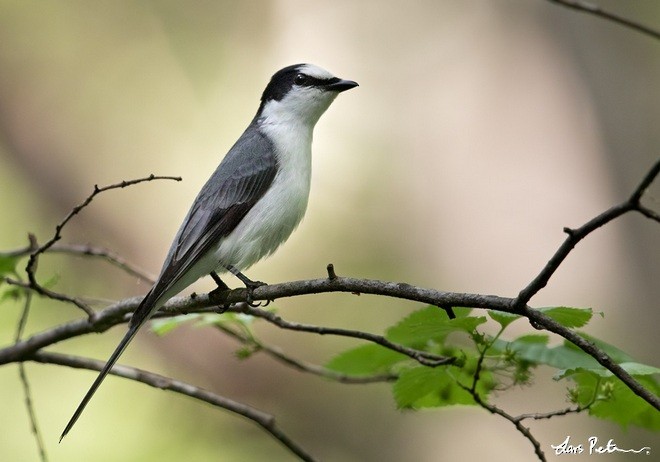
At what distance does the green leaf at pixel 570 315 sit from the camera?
6.75ft

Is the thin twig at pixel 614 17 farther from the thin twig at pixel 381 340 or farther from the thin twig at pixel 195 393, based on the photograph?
the thin twig at pixel 195 393

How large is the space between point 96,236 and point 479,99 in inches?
146

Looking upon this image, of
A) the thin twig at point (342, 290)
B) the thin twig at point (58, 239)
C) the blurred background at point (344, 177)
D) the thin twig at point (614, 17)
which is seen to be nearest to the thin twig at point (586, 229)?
the thin twig at point (342, 290)

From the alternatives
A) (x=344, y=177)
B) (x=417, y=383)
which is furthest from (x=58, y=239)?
(x=344, y=177)

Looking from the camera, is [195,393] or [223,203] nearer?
[195,393]

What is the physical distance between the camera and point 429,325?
2.23m

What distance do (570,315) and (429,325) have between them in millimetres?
399

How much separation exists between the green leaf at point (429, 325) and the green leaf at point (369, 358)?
0.16 meters

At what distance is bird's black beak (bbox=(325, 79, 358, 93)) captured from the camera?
13.4 feet

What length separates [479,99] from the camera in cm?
688

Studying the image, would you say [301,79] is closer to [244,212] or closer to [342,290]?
[244,212]

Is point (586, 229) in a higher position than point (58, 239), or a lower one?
lower

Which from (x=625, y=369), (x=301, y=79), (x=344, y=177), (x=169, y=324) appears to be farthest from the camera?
(x=344, y=177)

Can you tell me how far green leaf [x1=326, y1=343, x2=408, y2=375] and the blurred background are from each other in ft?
9.79
